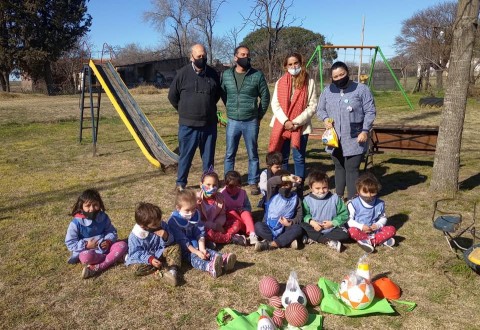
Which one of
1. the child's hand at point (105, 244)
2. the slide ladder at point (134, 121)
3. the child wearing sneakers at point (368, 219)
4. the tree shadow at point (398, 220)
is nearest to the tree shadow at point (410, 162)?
the tree shadow at point (398, 220)

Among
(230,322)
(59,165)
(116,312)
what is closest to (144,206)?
(116,312)

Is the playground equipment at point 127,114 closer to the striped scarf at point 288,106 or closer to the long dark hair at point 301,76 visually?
the striped scarf at point 288,106

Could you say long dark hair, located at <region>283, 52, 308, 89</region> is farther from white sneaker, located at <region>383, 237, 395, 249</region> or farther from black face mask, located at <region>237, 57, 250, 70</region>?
white sneaker, located at <region>383, 237, 395, 249</region>

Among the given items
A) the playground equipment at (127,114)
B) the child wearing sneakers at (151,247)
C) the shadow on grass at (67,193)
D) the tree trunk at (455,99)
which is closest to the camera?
the child wearing sneakers at (151,247)

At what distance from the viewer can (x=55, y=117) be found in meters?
15.8

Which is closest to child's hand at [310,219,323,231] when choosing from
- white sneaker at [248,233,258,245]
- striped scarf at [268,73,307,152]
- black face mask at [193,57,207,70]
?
white sneaker at [248,233,258,245]

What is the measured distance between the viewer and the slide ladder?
7758 millimetres

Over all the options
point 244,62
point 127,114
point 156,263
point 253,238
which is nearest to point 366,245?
point 253,238

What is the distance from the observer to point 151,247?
370cm

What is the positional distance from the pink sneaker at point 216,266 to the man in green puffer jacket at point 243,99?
234 centimetres

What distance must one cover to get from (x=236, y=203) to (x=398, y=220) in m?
1.93

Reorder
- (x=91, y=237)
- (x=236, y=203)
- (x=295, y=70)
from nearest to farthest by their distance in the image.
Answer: (x=91, y=237) < (x=236, y=203) < (x=295, y=70)

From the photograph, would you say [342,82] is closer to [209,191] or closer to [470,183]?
[209,191]

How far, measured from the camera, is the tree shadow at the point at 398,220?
4.79 meters
